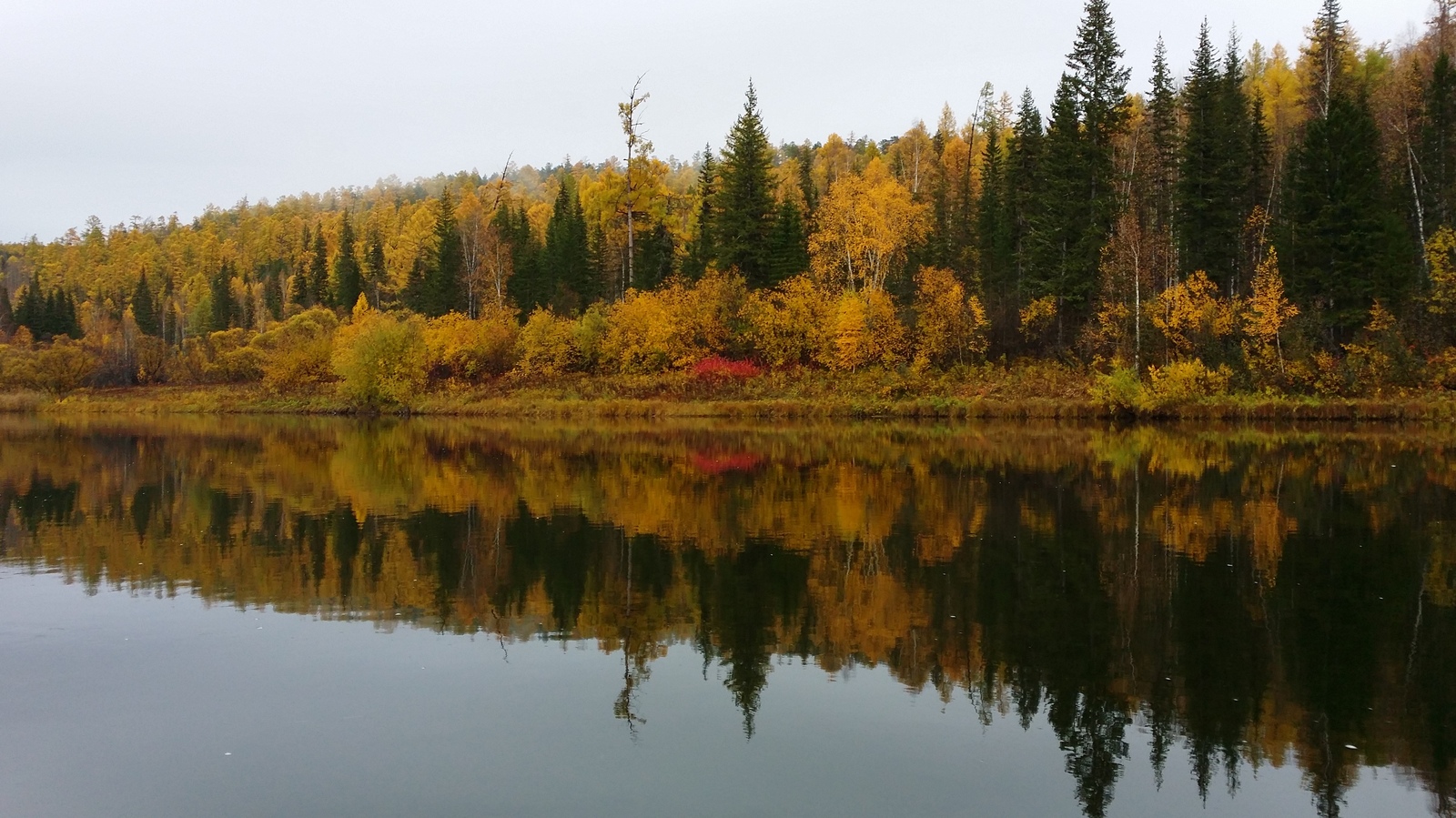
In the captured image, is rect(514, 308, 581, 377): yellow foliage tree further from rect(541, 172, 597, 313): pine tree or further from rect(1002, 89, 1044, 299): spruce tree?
rect(1002, 89, 1044, 299): spruce tree

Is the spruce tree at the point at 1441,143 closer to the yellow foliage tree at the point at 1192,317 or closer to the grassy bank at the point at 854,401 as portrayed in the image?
the yellow foliage tree at the point at 1192,317

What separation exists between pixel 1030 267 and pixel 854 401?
13.0 meters

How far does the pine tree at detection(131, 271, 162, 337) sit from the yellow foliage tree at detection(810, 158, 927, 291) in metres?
90.2

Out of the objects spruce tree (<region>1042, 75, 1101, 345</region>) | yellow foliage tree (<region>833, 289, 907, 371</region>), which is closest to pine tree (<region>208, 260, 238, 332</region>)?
yellow foliage tree (<region>833, 289, 907, 371</region>)

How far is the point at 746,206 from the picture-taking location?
6147 cm

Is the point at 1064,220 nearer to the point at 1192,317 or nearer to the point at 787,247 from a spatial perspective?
the point at 1192,317

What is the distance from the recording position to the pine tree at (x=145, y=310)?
108938 millimetres

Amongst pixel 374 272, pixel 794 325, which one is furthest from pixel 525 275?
pixel 794 325

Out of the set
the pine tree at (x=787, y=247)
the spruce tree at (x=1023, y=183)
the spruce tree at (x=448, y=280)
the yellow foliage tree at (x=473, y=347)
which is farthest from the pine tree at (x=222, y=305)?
the spruce tree at (x=1023, y=183)

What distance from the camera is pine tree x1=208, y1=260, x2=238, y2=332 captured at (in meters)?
103

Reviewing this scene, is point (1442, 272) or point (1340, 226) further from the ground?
point (1340, 226)

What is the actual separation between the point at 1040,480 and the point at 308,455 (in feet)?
86.5

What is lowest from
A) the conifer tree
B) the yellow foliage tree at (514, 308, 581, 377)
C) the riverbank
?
the riverbank

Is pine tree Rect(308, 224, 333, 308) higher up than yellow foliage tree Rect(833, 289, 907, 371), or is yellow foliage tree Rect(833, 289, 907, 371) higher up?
pine tree Rect(308, 224, 333, 308)
